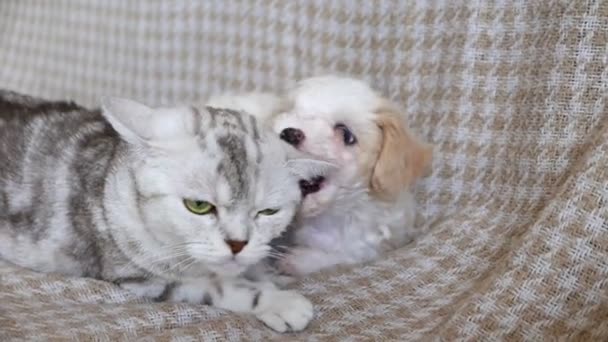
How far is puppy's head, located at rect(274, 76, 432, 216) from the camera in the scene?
124 cm

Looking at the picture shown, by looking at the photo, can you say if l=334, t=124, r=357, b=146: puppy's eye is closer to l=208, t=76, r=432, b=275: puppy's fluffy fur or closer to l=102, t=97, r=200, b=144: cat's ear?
l=208, t=76, r=432, b=275: puppy's fluffy fur

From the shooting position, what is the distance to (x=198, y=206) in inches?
38.0

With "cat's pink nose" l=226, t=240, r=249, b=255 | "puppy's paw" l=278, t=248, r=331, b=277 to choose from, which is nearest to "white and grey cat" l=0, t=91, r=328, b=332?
"cat's pink nose" l=226, t=240, r=249, b=255

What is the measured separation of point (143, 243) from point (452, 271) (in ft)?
1.73

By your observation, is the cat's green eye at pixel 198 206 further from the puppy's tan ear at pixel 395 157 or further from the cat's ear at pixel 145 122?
the puppy's tan ear at pixel 395 157

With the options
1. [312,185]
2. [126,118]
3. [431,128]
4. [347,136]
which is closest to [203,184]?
[126,118]

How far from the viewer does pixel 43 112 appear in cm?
131

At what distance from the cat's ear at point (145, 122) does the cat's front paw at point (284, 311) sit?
280 millimetres

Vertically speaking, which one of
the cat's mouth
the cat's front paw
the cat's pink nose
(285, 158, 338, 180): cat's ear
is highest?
(285, 158, 338, 180): cat's ear

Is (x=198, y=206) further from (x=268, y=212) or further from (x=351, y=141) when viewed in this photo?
(x=351, y=141)

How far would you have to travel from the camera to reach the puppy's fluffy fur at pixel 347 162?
4.11ft

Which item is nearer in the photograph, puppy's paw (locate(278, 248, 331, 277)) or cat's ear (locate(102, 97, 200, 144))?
cat's ear (locate(102, 97, 200, 144))

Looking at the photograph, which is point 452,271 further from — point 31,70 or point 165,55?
point 31,70

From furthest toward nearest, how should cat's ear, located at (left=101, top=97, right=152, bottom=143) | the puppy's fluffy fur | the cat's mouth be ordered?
the puppy's fluffy fur
the cat's mouth
cat's ear, located at (left=101, top=97, right=152, bottom=143)
